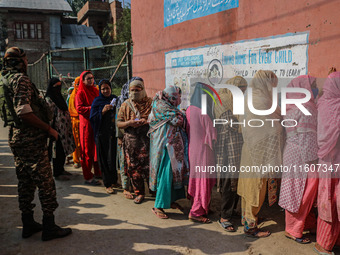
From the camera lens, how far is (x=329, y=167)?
283cm

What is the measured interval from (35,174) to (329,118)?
2804 mm

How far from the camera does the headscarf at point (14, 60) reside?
9.62ft

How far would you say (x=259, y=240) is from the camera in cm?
317

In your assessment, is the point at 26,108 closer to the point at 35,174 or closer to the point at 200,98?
the point at 35,174

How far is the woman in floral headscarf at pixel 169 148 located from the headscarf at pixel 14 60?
1514 mm

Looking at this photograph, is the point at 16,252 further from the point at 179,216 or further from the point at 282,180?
the point at 282,180

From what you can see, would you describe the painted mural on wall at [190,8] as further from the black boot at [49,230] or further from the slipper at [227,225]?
the black boot at [49,230]

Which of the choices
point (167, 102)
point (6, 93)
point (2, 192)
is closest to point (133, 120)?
point (167, 102)

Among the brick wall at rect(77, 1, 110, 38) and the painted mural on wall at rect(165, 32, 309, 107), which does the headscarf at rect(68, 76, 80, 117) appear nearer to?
the painted mural on wall at rect(165, 32, 309, 107)

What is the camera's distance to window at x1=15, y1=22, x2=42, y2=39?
1973 centimetres

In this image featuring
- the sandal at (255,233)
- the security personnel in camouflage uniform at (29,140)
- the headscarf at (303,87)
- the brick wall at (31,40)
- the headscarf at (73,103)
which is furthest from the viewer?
the brick wall at (31,40)

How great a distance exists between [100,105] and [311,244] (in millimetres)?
3256

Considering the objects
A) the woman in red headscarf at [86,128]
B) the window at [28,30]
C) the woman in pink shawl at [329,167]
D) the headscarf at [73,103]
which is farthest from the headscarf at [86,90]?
the window at [28,30]

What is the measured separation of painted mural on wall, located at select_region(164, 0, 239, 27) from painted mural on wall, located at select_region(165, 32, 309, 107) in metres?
0.56
